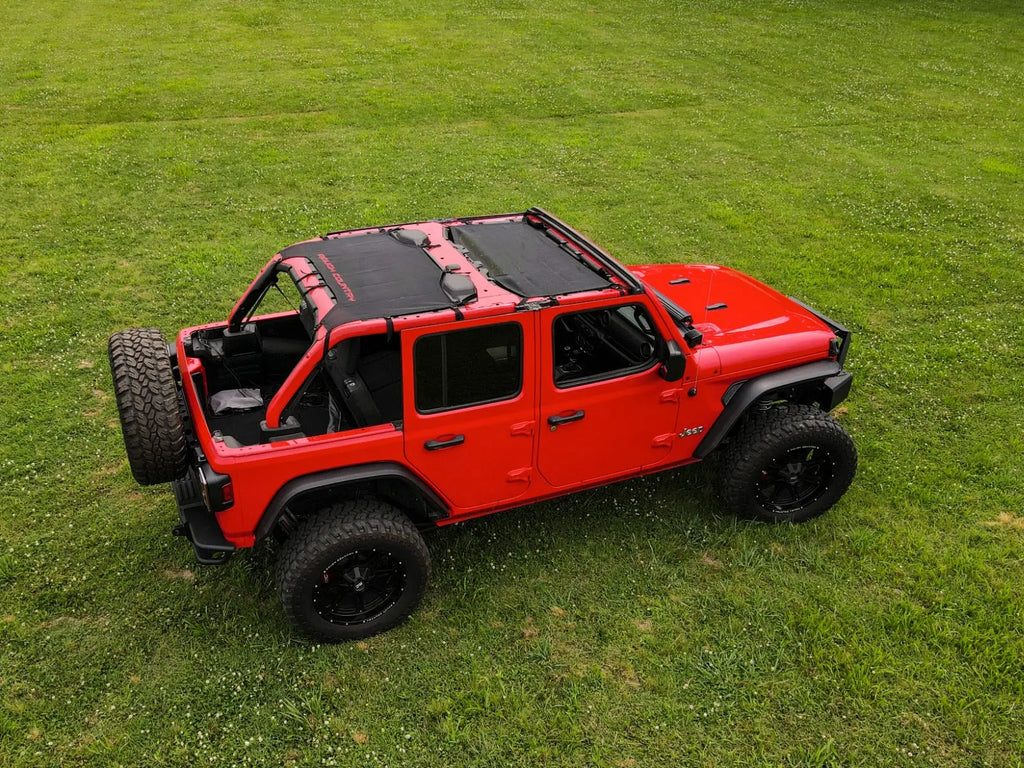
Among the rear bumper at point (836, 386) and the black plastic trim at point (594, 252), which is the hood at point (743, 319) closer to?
the rear bumper at point (836, 386)

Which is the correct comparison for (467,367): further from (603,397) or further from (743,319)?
(743,319)

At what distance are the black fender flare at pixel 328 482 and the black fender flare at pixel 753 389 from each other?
2.14m

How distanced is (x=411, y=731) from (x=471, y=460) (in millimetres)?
1623

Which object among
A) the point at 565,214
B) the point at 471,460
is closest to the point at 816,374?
the point at 471,460

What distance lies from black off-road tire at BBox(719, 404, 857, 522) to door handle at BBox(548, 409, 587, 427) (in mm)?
1346

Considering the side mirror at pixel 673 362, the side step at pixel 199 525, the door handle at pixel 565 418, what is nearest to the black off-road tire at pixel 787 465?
the side mirror at pixel 673 362

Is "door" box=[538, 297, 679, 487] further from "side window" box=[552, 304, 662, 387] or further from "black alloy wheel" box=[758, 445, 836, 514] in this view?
"black alloy wheel" box=[758, 445, 836, 514]

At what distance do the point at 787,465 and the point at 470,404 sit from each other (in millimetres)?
2519

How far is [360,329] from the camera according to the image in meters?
4.50

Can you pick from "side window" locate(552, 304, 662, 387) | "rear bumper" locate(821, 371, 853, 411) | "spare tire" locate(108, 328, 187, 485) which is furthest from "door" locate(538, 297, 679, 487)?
"spare tire" locate(108, 328, 187, 485)

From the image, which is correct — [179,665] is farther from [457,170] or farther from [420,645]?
[457,170]

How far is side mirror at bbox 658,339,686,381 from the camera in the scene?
5.18 meters

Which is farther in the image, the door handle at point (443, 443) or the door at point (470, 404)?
the door handle at point (443, 443)

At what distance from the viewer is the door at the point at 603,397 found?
5.21m
